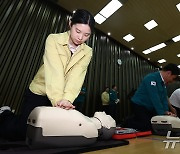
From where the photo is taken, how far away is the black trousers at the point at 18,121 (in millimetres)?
1237

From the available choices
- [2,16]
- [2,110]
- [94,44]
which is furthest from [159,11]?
[2,110]

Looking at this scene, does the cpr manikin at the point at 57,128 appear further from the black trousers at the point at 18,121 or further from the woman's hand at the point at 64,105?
the black trousers at the point at 18,121

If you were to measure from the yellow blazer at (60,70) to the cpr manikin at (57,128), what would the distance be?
157mm

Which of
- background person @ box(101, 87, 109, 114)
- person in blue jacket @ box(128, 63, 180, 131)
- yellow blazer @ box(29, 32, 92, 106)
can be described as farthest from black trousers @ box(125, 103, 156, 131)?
background person @ box(101, 87, 109, 114)

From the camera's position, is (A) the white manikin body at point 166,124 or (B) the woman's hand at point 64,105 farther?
(A) the white manikin body at point 166,124

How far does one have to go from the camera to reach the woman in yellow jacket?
1116 mm

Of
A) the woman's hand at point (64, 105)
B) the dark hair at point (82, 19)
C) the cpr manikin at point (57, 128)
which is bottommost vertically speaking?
the cpr manikin at point (57, 128)

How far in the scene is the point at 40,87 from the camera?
1348 mm

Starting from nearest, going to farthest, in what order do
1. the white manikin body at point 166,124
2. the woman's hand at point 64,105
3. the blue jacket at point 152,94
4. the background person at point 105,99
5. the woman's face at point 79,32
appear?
1. the woman's hand at point 64,105
2. the woman's face at point 79,32
3. the white manikin body at point 166,124
4. the blue jacket at point 152,94
5. the background person at point 105,99

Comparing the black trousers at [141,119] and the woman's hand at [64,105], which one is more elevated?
the black trousers at [141,119]

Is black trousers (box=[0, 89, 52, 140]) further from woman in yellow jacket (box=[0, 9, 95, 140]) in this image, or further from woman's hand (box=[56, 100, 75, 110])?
woman's hand (box=[56, 100, 75, 110])

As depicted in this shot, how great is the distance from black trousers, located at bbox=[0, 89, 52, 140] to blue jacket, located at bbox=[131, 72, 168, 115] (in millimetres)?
1438

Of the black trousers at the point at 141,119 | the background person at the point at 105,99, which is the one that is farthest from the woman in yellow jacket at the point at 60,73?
the background person at the point at 105,99

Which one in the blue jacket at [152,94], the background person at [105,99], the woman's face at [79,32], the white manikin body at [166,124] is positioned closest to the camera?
the woman's face at [79,32]
